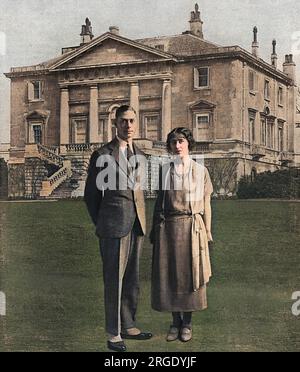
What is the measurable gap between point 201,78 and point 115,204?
198 centimetres

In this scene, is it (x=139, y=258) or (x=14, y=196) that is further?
(x=14, y=196)

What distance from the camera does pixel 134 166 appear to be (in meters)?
8.62

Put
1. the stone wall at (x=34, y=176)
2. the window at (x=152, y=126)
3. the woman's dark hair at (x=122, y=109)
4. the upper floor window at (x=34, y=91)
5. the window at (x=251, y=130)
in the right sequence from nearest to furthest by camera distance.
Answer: the woman's dark hair at (x=122, y=109) → the window at (x=152, y=126) → the window at (x=251, y=130) → the stone wall at (x=34, y=176) → the upper floor window at (x=34, y=91)

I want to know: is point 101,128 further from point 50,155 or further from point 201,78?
point 201,78

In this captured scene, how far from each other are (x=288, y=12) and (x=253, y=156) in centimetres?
174

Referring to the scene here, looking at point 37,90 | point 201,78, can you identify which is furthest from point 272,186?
point 37,90

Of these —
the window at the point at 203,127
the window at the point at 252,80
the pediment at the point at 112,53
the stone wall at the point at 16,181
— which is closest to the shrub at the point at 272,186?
the window at the point at 203,127

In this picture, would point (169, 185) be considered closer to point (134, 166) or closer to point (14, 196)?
point (134, 166)

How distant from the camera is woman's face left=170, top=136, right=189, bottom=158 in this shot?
8.62 metres

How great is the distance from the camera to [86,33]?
9.41 metres

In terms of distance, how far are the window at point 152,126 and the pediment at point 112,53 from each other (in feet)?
2.45

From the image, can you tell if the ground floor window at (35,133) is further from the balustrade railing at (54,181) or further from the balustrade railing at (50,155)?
the balustrade railing at (54,181)

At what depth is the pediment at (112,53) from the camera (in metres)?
9.37

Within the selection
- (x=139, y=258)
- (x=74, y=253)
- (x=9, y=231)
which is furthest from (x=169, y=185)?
(x=9, y=231)
